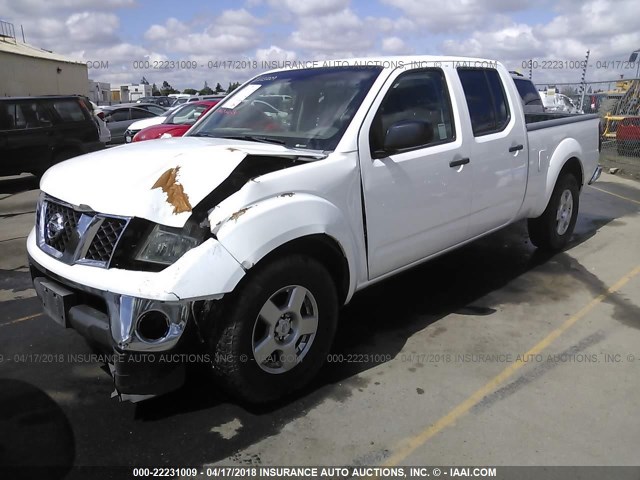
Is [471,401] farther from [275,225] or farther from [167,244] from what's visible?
[167,244]

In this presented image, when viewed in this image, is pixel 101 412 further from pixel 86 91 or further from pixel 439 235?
pixel 86 91

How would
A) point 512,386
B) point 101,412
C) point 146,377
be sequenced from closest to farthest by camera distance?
point 146,377 < point 101,412 < point 512,386

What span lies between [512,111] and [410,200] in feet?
5.82

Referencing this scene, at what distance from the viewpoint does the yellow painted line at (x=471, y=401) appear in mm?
2776

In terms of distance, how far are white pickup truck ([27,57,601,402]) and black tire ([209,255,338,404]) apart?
0.4 inches

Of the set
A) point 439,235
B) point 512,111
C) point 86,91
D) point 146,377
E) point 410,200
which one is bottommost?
point 146,377

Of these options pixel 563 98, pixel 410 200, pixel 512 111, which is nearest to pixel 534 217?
pixel 512 111

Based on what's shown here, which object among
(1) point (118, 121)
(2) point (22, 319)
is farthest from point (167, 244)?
(1) point (118, 121)

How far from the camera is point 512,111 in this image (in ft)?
15.7

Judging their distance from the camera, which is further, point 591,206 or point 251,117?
point 591,206

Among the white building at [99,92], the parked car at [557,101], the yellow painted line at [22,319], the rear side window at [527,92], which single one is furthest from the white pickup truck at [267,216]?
the white building at [99,92]

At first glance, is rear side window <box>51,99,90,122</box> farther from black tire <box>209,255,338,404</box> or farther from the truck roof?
black tire <box>209,255,338,404</box>

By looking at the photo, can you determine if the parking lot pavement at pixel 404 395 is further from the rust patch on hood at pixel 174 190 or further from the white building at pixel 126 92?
the white building at pixel 126 92

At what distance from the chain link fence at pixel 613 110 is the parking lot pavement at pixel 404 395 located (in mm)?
6977
